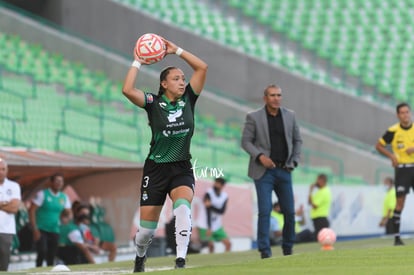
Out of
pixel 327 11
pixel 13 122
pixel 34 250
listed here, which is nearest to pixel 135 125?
pixel 13 122

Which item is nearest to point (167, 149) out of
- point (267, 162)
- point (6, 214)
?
point (267, 162)

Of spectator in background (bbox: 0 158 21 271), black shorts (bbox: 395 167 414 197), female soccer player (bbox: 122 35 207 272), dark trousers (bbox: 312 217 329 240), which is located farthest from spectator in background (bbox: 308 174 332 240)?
female soccer player (bbox: 122 35 207 272)

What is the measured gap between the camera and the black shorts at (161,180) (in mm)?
11617

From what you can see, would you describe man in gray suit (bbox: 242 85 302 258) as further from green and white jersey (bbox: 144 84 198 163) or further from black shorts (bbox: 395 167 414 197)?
green and white jersey (bbox: 144 84 198 163)

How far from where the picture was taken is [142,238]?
1174 centimetres

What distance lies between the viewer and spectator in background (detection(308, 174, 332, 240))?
2475 cm

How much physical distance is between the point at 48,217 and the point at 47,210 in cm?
11

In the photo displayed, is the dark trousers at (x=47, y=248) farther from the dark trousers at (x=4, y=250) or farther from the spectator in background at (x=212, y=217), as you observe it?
the spectator in background at (x=212, y=217)

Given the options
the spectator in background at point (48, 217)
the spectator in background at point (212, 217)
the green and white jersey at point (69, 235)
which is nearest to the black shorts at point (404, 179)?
the spectator in background at point (48, 217)

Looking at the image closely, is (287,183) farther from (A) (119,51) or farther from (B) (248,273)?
(A) (119,51)

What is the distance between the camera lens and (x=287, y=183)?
1515 cm

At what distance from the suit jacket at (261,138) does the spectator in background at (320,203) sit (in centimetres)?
960

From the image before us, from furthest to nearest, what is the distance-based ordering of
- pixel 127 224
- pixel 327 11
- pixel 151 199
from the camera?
pixel 327 11 → pixel 127 224 → pixel 151 199

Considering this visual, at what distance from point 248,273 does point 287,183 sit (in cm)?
469
